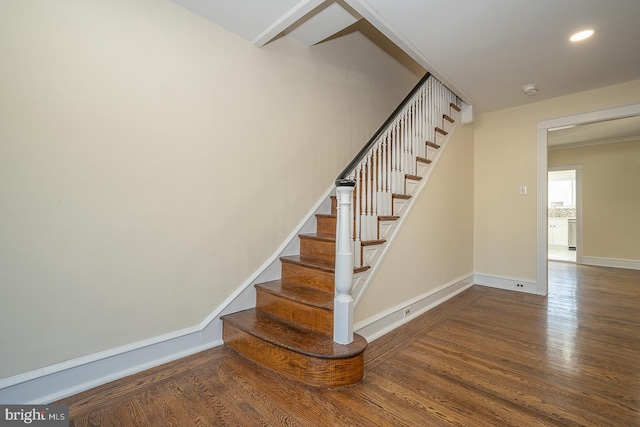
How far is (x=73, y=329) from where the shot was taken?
62.5 inches

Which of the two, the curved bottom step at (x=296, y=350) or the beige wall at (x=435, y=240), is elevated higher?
the beige wall at (x=435, y=240)

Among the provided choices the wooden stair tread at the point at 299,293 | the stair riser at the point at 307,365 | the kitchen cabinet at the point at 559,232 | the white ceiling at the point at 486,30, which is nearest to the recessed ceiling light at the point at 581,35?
the white ceiling at the point at 486,30

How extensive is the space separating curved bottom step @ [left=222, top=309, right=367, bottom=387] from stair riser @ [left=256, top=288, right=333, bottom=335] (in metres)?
0.04

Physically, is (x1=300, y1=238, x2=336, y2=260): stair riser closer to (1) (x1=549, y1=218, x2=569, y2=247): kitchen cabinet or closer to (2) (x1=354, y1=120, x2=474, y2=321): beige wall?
(2) (x1=354, y1=120, x2=474, y2=321): beige wall

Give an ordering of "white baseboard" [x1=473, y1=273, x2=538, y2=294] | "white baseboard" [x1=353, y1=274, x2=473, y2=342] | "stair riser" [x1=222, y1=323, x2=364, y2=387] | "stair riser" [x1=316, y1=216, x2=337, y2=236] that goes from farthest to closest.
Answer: "white baseboard" [x1=473, y1=273, x2=538, y2=294]
"stair riser" [x1=316, y1=216, x2=337, y2=236]
"white baseboard" [x1=353, y1=274, x2=473, y2=342]
"stair riser" [x1=222, y1=323, x2=364, y2=387]

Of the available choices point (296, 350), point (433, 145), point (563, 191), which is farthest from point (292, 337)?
point (563, 191)

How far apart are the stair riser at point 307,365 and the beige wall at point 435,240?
0.52m

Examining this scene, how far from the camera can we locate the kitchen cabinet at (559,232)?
26.6ft

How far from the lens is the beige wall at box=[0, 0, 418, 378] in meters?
1.44

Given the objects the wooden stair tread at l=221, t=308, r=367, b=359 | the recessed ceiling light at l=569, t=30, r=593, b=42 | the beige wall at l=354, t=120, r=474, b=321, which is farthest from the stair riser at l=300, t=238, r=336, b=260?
the recessed ceiling light at l=569, t=30, r=593, b=42

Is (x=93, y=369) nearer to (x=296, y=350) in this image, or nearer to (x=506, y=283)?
(x=296, y=350)

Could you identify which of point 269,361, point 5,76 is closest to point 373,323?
point 269,361

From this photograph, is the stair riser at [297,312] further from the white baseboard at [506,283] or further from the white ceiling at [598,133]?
the white ceiling at [598,133]

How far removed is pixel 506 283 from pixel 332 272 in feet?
9.91
